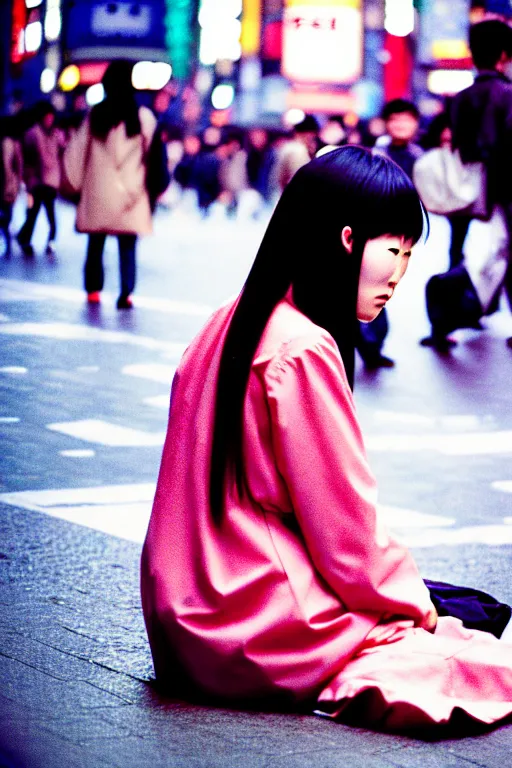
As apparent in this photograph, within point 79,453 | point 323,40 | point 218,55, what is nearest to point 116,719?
point 79,453

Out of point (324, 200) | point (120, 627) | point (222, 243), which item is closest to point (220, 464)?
point (324, 200)

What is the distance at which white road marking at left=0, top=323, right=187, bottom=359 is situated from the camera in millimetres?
9977

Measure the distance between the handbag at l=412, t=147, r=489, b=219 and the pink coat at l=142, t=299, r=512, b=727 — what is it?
713 cm

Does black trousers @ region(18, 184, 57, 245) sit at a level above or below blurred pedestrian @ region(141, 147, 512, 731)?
below

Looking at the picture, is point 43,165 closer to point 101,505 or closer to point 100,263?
point 100,263

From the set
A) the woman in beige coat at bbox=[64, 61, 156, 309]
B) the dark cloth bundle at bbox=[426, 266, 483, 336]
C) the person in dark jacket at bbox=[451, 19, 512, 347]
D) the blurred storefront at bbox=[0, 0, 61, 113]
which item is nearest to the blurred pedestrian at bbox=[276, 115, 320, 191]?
the woman in beige coat at bbox=[64, 61, 156, 309]

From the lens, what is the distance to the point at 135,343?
1005cm

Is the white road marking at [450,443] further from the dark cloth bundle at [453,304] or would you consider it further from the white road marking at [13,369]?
the dark cloth bundle at [453,304]

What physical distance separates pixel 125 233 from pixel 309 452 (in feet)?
29.7

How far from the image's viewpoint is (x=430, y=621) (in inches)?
140

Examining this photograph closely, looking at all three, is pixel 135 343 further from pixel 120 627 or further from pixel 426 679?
pixel 426 679

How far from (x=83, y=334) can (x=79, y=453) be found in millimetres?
3977

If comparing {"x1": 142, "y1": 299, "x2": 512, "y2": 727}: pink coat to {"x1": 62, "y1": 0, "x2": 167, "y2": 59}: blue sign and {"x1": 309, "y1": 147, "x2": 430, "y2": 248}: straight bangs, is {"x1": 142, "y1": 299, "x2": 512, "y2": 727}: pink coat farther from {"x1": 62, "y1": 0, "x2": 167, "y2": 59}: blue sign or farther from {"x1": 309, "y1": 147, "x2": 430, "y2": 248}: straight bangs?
{"x1": 62, "y1": 0, "x2": 167, "y2": 59}: blue sign

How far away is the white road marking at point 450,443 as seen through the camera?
686cm
